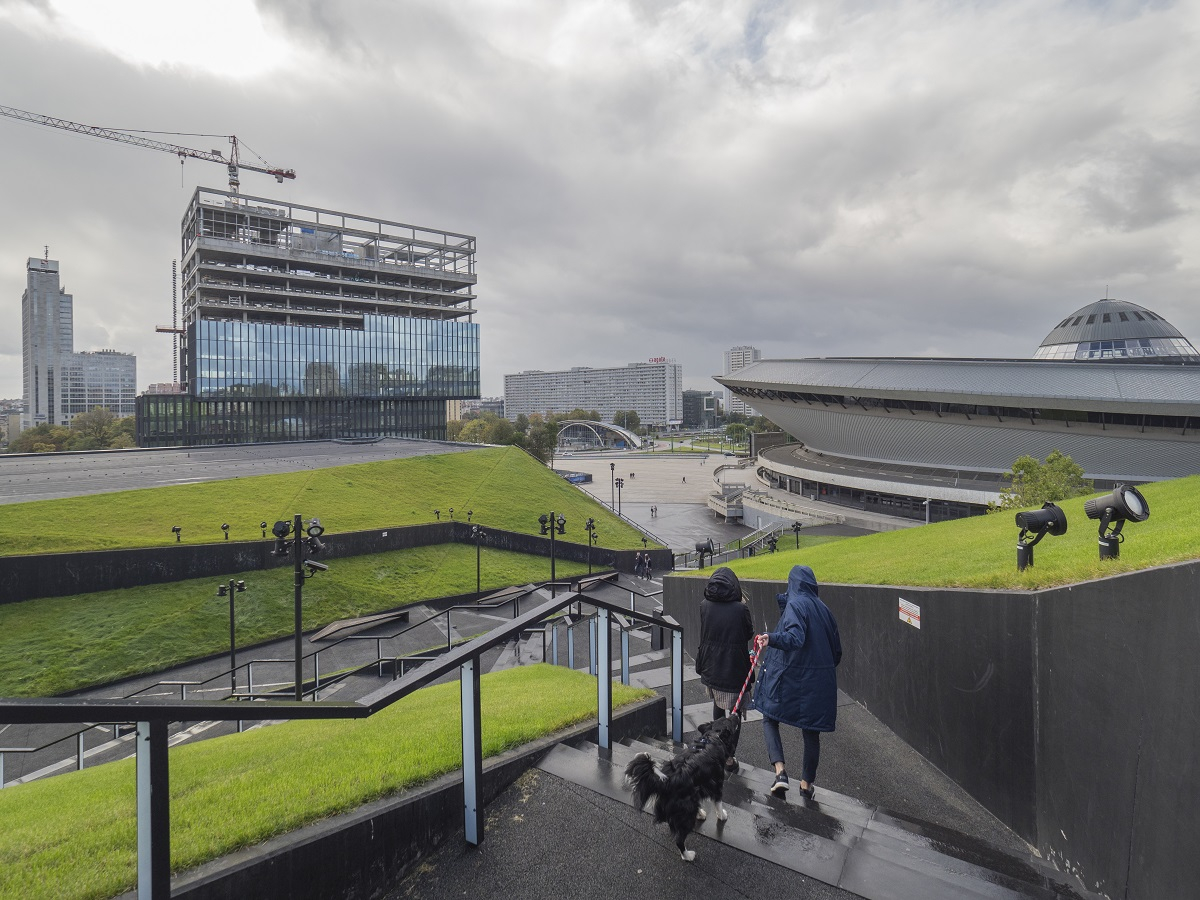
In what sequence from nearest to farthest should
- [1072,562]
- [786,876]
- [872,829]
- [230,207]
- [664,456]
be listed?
1. [786,876]
2. [872,829]
3. [1072,562]
4. [230,207]
5. [664,456]

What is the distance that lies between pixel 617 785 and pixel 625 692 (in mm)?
1910

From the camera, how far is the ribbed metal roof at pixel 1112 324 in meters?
53.5

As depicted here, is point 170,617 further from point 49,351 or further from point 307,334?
point 49,351

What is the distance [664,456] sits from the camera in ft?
367

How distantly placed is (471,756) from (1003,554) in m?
6.06

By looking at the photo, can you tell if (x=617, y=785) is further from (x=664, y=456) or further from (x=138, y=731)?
(x=664, y=456)

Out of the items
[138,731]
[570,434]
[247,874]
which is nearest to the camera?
[138,731]

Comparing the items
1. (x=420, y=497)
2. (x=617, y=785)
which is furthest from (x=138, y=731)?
(x=420, y=497)

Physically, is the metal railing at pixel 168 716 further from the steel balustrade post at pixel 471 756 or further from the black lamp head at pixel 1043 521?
the black lamp head at pixel 1043 521

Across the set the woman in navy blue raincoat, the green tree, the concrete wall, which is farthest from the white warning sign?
the green tree

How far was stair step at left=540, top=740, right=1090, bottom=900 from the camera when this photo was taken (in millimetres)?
2881

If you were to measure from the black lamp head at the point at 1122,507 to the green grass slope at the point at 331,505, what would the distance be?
2439 cm

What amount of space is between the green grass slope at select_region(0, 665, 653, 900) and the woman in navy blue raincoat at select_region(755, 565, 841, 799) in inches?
55.2

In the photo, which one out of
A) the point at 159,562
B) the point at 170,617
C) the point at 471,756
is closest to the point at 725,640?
the point at 471,756
